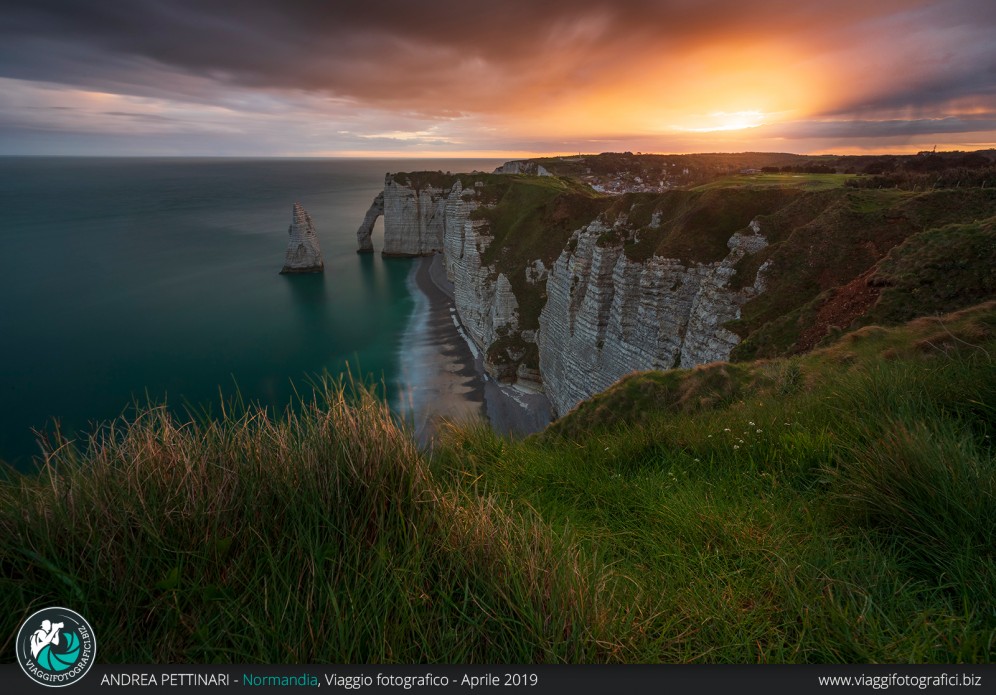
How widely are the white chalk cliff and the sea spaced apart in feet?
39.7

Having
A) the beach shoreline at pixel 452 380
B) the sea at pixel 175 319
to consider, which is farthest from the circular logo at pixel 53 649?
the beach shoreline at pixel 452 380

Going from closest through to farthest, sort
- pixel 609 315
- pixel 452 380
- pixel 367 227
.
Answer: pixel 609 315
pixel 452 380
pixel 367 227

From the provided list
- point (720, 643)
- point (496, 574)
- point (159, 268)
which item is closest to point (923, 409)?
point (720, 643)

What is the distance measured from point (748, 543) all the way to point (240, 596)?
324 centimetres

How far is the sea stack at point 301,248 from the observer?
75062 millimetres

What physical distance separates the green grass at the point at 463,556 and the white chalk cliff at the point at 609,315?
634 inches

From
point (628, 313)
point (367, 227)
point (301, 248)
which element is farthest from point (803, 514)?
point (367, 227)

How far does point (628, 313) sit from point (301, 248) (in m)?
66.8

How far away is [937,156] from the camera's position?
35844 mm

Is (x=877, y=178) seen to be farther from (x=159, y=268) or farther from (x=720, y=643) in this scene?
(x=159, y=268)

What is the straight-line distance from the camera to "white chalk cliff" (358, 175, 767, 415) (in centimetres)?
1998

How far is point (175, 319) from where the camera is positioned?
55.6 metres

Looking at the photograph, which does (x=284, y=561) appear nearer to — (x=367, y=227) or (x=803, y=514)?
(x=803, y=514)

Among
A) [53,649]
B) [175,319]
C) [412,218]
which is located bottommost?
[175,319]
